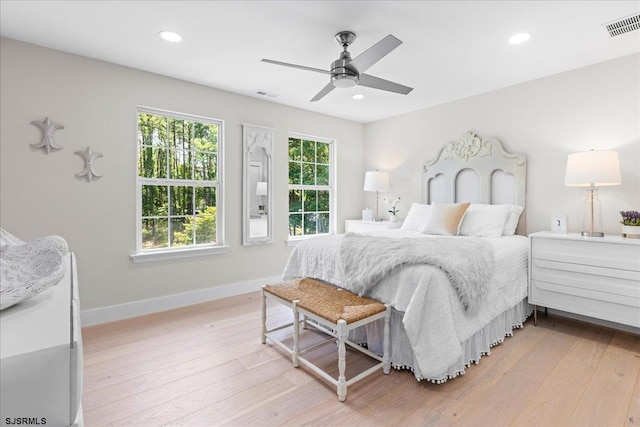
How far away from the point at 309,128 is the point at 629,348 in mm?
4049

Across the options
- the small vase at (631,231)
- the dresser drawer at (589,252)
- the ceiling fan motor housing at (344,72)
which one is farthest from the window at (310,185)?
the small vase at (631,231)

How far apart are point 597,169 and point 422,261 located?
6.27ft

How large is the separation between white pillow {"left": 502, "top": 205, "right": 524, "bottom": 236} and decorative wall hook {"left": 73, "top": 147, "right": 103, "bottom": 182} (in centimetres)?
411

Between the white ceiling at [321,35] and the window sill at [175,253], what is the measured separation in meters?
1.85

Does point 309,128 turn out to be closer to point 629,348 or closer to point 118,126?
point 118,126

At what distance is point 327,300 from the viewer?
2.21 metres

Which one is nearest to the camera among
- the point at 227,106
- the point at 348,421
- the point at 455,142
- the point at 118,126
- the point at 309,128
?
the point at 348,421

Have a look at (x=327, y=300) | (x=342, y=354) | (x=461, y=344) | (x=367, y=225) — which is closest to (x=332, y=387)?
(x=342, y=354)

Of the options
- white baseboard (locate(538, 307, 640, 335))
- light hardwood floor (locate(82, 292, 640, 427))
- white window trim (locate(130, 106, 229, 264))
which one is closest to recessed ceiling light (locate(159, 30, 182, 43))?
white window trim (locate(130, 106, 229, 264))

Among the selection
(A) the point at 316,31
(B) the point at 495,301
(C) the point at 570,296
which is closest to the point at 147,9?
(A) the point at 316,31

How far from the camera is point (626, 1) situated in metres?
2.07

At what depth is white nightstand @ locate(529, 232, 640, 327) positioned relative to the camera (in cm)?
242

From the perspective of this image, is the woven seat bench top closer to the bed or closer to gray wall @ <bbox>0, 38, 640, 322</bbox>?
the bed

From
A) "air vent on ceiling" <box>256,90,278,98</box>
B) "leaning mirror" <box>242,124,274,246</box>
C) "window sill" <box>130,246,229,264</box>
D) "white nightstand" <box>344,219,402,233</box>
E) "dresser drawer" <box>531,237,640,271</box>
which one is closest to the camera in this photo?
"dresser drawer" <box>531,237,640,271</box>
